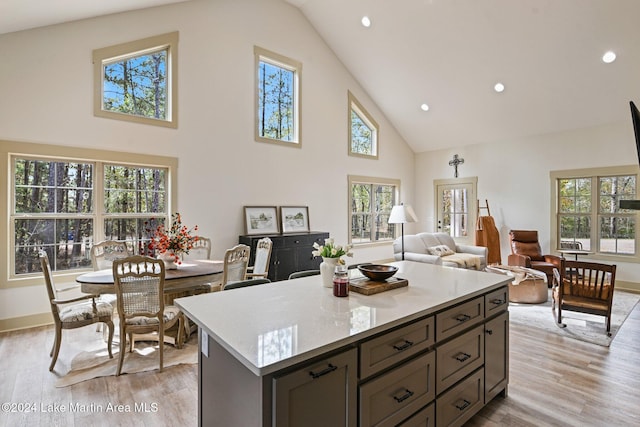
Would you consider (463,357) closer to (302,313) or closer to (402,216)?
(302,313)

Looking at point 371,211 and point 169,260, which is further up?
point 371,211

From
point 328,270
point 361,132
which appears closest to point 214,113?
point 361,132

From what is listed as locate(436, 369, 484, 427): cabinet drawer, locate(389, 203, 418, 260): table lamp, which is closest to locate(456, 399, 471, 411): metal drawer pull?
locate(436, 369, 484, 427): cabinet drawer

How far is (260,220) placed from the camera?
576cm

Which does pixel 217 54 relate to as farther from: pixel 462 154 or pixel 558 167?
pixel 558 167

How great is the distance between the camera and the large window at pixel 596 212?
19.2ft

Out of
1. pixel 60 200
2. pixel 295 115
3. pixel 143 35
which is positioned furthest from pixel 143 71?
pixel 295 115

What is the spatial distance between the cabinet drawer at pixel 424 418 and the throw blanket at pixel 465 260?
4168 mm

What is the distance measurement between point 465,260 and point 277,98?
4.52 meters

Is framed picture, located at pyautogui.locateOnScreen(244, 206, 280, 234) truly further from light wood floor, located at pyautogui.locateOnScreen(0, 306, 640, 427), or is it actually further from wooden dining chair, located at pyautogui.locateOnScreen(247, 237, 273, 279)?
light wood floor, located at pyautogui.locateOnScreen(0, 306, 640, 427)

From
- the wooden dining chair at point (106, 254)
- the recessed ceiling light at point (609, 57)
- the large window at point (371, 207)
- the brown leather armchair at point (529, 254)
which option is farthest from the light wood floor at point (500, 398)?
the large window at point (371, 207)

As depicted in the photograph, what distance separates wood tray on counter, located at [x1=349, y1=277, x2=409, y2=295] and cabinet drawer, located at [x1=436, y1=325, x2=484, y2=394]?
0.45m

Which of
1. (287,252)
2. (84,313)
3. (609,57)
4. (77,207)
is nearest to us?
(84,313)

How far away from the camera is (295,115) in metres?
6.41
